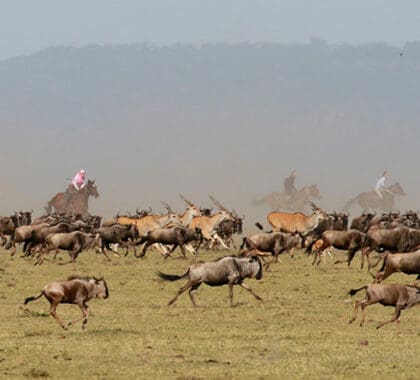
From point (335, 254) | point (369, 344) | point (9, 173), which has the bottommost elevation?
point (9, 173)

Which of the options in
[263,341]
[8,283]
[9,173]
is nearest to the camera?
[263,341]

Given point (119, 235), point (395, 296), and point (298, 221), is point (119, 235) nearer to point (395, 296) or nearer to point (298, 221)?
point (298, 221)

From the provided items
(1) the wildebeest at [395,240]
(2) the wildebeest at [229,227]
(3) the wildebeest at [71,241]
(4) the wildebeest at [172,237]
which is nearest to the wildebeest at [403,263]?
(1) the wildebeest at [395,240]

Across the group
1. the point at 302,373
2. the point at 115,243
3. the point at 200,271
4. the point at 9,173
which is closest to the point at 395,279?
the point at 200,271

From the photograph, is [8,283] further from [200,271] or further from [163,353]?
[163,353]

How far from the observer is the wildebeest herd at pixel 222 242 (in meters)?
20.7

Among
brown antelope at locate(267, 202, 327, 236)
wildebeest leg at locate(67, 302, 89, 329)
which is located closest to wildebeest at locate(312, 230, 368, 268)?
brown antelope at locate(267, 202, 327, 236)

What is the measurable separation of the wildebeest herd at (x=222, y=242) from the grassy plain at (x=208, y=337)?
2.03 feet

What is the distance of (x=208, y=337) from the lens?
19656 millimetres

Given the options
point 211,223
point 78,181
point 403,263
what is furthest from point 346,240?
point 78,181

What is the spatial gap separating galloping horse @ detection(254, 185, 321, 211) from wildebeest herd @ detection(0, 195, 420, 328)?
2969cm

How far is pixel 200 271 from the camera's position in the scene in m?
23.8

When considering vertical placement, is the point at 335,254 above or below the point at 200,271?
below

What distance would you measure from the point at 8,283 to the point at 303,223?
1549 cm
